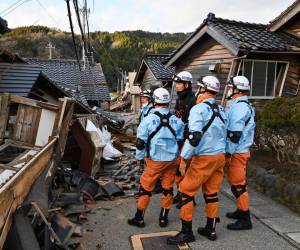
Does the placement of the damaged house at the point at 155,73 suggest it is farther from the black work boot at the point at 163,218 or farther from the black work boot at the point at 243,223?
the black work boot at the point at 243,223

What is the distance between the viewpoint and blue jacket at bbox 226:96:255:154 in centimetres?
496

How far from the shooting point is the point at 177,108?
6.11 meters

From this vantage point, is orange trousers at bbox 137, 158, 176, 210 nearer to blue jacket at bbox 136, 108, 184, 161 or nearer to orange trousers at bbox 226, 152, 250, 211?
blue jacket at bbox 136, 108, 184, 161

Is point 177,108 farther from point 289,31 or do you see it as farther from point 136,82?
point 136,82

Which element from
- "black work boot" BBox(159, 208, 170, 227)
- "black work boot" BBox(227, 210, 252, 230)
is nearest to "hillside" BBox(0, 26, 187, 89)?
"black work boot" BBox(159, 208, 170, 227)

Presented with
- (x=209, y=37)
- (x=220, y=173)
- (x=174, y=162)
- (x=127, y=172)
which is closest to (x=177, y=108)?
(x=174, y=162)

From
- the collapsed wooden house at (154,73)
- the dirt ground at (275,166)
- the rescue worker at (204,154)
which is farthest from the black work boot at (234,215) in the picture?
the collapsed wooden house at (154,73)

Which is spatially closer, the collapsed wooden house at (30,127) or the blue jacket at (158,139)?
the blue jacket at (158,139)

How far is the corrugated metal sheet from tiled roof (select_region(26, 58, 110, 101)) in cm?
1253

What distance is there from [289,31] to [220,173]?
8.74 meters

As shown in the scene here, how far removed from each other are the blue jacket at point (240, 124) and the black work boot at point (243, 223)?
0.97 meters

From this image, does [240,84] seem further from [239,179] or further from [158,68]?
[158,68]

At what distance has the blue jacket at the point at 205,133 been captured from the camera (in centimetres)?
437

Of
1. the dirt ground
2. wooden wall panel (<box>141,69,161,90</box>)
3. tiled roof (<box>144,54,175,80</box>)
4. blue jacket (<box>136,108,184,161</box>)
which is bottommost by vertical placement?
the dirt ground
